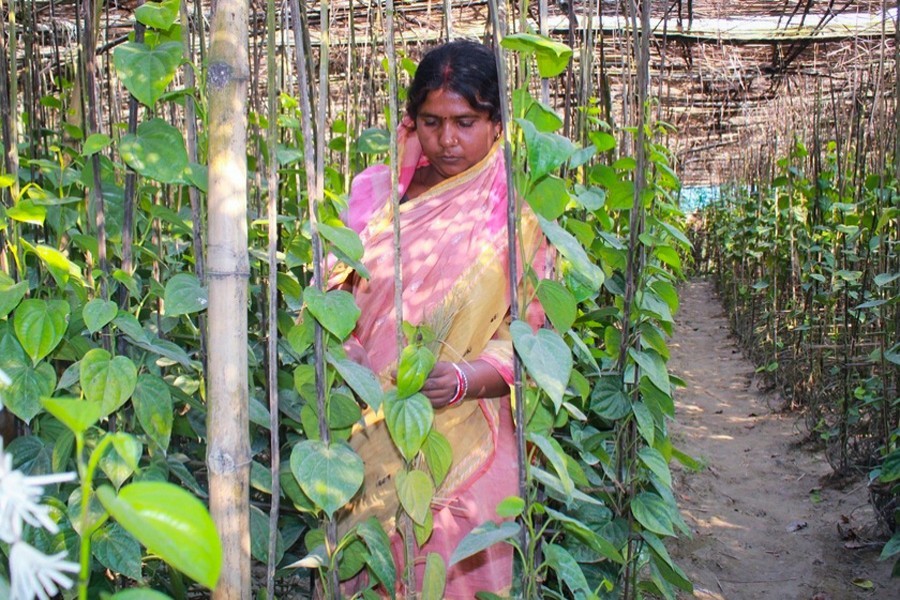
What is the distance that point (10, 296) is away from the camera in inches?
46.4

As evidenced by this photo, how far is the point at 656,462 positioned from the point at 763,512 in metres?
1.98

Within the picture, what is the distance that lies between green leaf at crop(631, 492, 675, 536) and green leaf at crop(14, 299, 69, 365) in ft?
3.87

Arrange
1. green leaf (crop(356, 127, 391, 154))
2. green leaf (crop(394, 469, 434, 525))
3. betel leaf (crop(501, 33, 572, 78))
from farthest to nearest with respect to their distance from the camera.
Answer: green leaf (crop(356, 127, 391, 154)) → green leaf (crop(394, 469, 434, 525)) → betel leaf (crop(501, 33, 572, 78))

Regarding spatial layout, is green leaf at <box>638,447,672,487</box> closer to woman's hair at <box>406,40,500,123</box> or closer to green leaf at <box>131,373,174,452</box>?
woman's hair at <box>406,40,500,123</box>

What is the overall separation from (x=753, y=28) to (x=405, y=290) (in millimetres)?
4749

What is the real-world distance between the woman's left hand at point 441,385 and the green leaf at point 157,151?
0.46m

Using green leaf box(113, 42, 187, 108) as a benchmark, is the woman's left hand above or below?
below

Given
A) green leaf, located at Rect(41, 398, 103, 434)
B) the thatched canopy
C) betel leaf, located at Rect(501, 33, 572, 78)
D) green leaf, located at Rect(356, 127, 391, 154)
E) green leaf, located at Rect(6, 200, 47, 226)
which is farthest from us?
the thatched canopy

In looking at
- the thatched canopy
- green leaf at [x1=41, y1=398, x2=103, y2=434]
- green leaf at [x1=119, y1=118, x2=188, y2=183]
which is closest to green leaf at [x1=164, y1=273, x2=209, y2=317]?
green leaf at [x1=119, y1=118, x2=188, y2=183]

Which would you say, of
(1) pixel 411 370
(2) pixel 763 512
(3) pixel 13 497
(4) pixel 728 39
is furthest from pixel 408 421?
(4) pixel 728 39

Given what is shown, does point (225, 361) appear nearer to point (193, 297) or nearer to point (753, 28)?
point (193, 297)

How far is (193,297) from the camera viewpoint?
1.20m

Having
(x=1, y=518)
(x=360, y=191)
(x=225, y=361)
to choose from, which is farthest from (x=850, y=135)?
(x=1, y=518)

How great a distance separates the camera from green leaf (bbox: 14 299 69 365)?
1181mm
